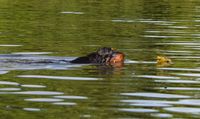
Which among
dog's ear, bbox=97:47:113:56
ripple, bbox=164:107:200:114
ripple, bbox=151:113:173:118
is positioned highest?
dog's ear, bbox=97:47:113:56

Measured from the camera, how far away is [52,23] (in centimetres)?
2848

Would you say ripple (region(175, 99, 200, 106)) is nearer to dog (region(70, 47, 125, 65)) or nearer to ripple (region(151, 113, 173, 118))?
ripple (region(151, 113, 173, 118))

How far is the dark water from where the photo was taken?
38.4ft

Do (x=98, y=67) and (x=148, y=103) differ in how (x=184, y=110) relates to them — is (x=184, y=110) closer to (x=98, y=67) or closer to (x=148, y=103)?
(x=148, y=103)

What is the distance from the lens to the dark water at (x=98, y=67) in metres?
11.7

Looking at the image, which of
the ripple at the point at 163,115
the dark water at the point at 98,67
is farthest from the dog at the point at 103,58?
the ripple at the point at 163,115

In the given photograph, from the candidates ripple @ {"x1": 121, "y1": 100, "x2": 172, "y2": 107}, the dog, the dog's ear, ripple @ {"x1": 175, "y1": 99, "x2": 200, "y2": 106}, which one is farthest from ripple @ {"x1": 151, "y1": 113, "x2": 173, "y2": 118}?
the dog's ear

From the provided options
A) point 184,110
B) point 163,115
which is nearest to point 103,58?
point 184,110

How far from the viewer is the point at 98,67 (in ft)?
55.7

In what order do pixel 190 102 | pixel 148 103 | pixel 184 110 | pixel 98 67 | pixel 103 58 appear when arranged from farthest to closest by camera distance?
pixel 103 58
pixel 98 67
pixel 190 102
pixel 148 103
pixel 184 110

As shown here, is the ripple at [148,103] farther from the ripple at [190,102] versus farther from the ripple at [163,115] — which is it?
Answer: the ripple at [163,115]

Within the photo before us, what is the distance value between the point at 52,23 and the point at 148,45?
782cm

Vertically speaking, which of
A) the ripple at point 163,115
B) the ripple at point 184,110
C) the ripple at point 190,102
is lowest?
the ripple at point 190,102

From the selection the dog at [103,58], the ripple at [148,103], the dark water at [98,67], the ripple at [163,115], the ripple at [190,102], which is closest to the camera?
the ripple at [163,115]
